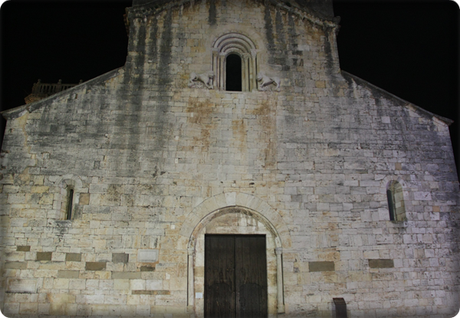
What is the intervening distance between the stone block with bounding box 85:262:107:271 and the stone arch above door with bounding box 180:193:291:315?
1.97 meters

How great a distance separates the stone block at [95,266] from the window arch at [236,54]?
557cm

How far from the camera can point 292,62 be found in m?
10.6

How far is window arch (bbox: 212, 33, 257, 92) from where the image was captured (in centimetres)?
A: 1048

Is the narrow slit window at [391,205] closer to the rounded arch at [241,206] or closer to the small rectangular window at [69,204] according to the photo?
the rounded arch at [241,206]

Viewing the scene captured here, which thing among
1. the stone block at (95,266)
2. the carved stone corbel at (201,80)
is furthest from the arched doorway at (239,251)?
the carved stone corbel at (201,80)

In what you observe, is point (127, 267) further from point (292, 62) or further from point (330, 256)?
point (292, 62)

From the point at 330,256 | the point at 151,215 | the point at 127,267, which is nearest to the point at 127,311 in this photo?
the point at 127,267

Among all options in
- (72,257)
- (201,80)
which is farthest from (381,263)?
(72,257)

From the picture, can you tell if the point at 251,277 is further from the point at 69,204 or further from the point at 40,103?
the point at 40,103

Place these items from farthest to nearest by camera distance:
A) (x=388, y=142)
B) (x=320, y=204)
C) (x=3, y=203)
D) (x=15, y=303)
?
(x=388, y=142), (x=320, y=204), (x=3, y=203), (x=15, y=303)

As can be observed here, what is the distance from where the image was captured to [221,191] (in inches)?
365

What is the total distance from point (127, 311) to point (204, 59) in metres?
6.92

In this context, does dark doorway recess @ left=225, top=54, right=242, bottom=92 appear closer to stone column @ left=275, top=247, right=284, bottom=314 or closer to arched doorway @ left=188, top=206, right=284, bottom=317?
arched doorway @ left=188, top=206, right=284, bottom=317

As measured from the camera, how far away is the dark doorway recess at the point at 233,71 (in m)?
12.2
